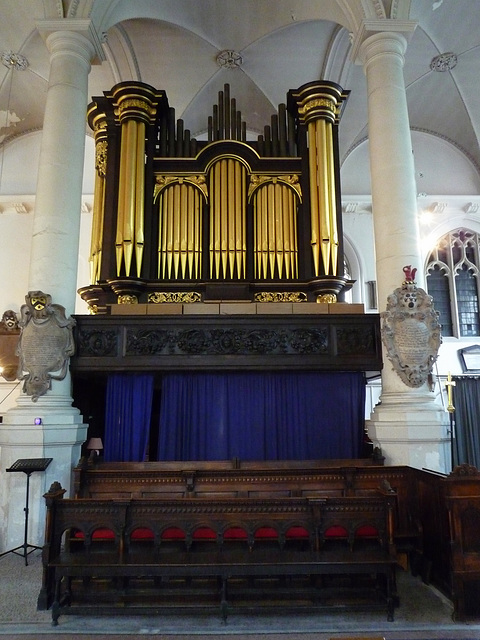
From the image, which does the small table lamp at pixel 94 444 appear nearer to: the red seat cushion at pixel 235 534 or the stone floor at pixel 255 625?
the stone floor at pixel 255 625

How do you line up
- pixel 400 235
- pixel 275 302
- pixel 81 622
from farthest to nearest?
pixel 275 302 → pixel 400 235 → pixel 81 622

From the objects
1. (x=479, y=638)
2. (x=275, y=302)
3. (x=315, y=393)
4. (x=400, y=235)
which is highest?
(x=400, y=235)

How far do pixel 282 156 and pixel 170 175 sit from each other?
1.82 meters

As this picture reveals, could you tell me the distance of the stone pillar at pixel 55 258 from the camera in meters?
5.23

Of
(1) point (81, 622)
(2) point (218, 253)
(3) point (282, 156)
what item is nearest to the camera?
(1) point (81, 622)

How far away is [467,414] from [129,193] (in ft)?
30.0

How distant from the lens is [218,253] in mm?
7250

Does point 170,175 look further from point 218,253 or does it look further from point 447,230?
point 447,230

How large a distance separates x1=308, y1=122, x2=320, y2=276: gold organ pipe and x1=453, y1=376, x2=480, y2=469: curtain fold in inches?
247

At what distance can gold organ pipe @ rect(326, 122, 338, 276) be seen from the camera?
707 cm

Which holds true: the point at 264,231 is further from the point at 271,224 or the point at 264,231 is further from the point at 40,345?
the point at 40,345

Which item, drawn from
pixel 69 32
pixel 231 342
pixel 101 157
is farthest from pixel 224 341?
pixel 69 32

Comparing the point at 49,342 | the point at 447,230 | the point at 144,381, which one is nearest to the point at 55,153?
the point at 49,342

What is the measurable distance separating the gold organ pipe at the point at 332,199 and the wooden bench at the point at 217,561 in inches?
157
